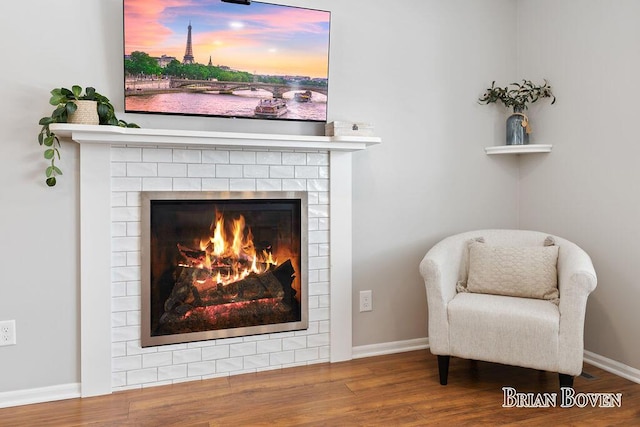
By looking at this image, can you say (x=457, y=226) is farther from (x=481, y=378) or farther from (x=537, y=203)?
(x=481, y=378)

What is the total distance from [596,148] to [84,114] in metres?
2.76

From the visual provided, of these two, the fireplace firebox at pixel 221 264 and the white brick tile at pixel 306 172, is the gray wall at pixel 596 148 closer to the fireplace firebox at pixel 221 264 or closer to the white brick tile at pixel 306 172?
the white brick tile at pixel 306 172

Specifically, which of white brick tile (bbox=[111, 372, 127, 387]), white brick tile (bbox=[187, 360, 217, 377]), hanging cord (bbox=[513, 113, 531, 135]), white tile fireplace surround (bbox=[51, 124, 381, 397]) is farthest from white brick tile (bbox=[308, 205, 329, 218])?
hanging cord (bbox=[513, 113, 531, 135])

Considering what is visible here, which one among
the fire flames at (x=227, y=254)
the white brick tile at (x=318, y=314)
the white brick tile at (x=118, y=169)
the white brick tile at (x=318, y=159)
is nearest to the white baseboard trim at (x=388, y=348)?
→ the white brick tile at (x=318, y=314)

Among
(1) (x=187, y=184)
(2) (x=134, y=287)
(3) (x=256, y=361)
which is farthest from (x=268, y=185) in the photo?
(3) (x=256, y=361)

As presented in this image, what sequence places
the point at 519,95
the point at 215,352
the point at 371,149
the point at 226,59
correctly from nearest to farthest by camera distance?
1. the point at 226,59
2. the point at 215,352
3. the point at 371,149
4. the point at 519,95

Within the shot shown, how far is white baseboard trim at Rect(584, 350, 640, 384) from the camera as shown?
2.57 m

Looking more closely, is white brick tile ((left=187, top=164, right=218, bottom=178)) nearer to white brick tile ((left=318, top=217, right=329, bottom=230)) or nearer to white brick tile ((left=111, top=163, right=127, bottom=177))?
white brick tile ((left=111, top=163, right=127, bottom=177))

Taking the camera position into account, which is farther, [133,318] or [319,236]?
[319,236]

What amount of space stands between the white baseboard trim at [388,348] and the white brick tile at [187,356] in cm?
93

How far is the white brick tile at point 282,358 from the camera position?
2720mm

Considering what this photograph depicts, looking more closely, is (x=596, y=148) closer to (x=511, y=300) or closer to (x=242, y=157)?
(x=511, y=300)

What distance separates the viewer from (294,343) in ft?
9.08

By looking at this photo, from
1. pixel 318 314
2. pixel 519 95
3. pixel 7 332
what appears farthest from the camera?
pixel 519 95
